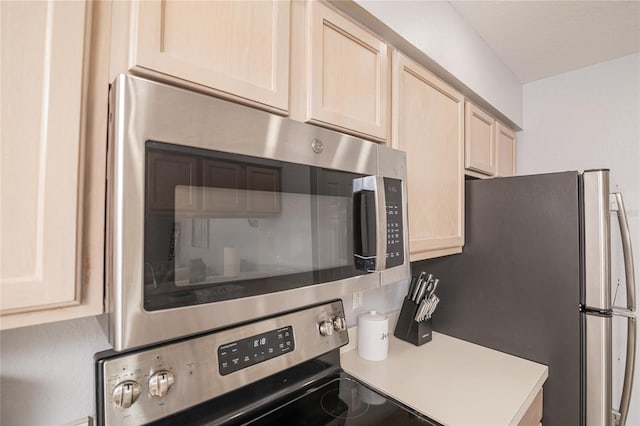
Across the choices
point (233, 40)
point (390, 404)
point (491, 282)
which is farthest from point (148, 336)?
point (491, 282)

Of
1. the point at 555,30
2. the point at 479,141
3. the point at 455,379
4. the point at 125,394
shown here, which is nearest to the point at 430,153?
the point at 479,141

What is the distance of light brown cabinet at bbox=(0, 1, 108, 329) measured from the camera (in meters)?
0.42

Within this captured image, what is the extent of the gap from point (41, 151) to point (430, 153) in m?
1.17

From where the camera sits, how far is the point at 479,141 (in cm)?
162

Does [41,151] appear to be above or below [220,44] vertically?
below

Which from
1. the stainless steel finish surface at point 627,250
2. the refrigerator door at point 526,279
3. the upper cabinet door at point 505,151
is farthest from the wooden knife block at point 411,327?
the upper cabinet door at point 505,151

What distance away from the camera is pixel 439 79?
4.29 feet

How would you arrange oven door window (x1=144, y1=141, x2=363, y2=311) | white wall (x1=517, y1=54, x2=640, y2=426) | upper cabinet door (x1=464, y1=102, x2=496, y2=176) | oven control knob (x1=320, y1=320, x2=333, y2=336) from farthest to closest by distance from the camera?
1. white wall (x1=517, y1=54, x2=640, y2=426)
2. upper cabinet door (x1=464, y1=102, x2=496, y2=176)
3. oven control knob (x1=320, y1=320, x2=333, y2=336)
4. oven door window (x1=144, y1=141, x2=363, y2=311)

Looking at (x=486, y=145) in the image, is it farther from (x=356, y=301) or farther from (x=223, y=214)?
(x=223, y=214)

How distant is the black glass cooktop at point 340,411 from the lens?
85cm

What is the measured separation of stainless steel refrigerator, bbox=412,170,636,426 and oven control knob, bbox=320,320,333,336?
81cm

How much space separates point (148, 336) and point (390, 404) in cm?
76

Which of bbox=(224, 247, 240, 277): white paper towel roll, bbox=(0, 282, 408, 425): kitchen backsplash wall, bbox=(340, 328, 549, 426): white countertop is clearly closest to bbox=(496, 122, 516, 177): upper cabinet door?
bbox=(340, 328, 549, 426): white countertop

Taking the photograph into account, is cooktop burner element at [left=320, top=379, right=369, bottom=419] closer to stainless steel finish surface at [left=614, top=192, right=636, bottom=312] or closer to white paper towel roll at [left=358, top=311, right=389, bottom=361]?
white paper towel roll at [left=358, top=311, right=389, bottom=361]
